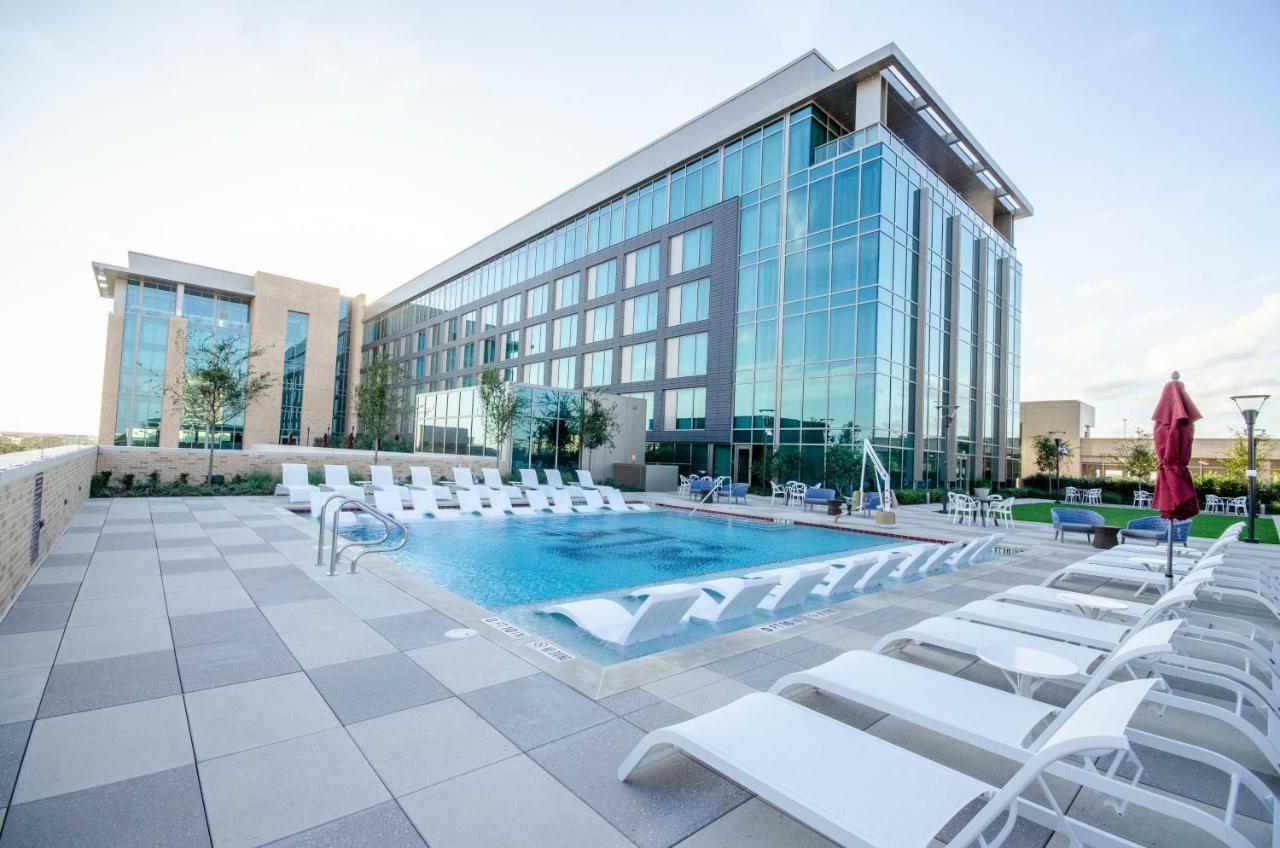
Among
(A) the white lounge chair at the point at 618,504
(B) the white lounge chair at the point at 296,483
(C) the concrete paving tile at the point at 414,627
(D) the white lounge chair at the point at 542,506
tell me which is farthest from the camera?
(A) the white lounge chair at the point at 618,504

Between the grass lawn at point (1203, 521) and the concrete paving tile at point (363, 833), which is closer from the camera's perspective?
the concrete paving tile at point (363, 833)

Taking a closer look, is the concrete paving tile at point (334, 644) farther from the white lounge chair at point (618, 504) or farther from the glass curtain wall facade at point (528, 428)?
the glass curtain wall facade at point (528, 428)

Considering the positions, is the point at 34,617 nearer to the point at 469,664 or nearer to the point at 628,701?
the point at 469,664

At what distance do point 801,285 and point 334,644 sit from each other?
81.9 feet

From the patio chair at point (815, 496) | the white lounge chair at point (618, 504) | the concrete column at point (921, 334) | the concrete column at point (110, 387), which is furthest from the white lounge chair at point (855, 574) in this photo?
the concrete column at point (110, 387)

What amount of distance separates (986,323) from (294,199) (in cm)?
3311

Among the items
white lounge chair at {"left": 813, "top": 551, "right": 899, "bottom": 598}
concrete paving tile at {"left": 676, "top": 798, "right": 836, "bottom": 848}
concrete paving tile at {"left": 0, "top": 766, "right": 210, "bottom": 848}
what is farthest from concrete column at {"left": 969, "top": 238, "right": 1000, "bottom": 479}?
concrete paving tile at {"left": 0, "top": 766, "right": 210, "bottom": 848}

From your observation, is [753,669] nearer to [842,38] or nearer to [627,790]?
[627,790]

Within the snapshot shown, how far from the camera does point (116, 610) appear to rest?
5.40 meters

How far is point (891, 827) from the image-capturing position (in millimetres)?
2041

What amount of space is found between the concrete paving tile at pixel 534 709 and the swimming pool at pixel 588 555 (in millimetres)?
1364

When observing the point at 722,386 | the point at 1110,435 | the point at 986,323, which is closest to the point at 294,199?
the point at 722,386

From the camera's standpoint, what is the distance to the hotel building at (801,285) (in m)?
24.6

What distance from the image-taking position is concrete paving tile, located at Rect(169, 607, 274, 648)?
4750mm
